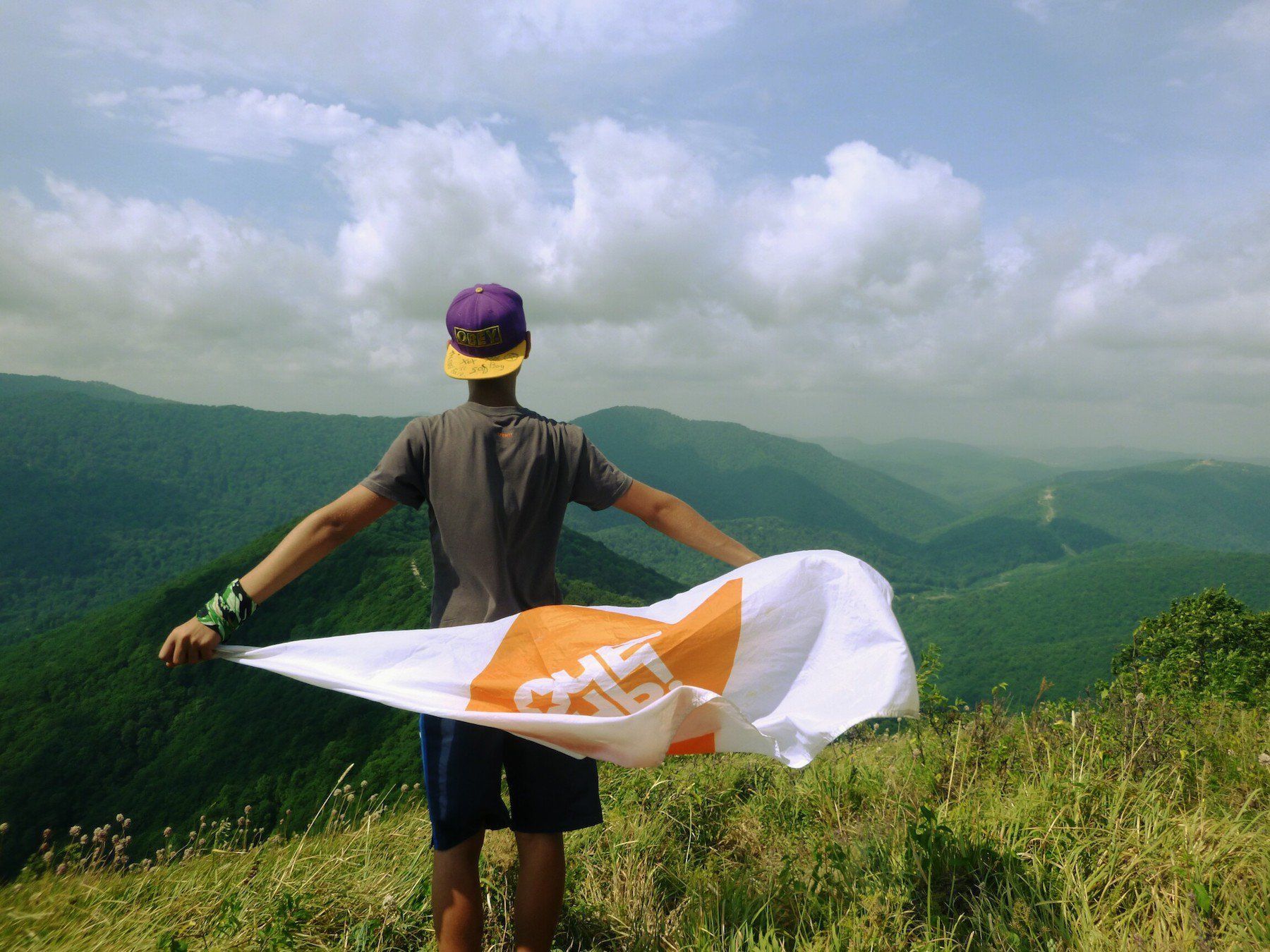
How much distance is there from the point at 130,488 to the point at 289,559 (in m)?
181

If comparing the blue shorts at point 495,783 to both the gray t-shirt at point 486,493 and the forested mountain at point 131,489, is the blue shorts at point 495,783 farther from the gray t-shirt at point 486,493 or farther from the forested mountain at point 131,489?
the forested mountain at point 131,489

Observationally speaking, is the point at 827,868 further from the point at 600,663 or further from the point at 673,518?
the point at 673,518

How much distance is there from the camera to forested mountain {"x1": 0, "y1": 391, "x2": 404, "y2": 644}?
354ft

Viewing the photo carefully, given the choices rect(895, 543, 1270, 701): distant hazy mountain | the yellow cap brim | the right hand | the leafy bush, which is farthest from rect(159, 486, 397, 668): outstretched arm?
rect(895, 543, 1270, 701): distant hazy mountain

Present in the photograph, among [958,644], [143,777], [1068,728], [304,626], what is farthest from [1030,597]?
[1068,728]

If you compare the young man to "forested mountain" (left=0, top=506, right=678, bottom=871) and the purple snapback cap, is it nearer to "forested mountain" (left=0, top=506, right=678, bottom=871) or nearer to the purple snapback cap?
the purple snapback cap

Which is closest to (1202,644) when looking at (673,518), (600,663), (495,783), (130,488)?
(673,518)

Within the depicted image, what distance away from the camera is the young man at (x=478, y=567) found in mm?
2023

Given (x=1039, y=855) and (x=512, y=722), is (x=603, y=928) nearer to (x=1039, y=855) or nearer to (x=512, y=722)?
(x=512, y=722)

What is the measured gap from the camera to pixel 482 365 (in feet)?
7.14

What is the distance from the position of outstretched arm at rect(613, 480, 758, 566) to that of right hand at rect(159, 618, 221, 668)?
1.22 meters

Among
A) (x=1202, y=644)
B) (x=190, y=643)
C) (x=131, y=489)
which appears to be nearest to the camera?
(x=190, y=643)

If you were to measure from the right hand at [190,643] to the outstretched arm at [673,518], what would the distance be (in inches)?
48.1

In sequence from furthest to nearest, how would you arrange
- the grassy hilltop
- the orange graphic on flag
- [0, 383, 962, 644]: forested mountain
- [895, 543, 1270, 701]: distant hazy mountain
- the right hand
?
[0, 383, 962, 644]: forested mountain < [895, 543, 1270, 701]: distant hazy mountain < the grassy hilltop < the orange graphic on flag < the right hand
